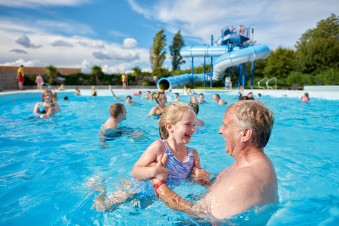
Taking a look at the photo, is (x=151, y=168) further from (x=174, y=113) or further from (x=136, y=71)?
(x=136, y=71)

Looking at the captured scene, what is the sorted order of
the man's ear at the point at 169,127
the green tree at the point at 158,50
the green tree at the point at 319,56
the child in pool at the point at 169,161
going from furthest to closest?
1. the green tree at the point at 158,50
2. the green tree at the point at 319,56
3. the man's ear at the point at 169,127
4. the child in pool at the point at 169,161

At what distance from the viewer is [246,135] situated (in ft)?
4.75

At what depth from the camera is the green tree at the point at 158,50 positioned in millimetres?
37250

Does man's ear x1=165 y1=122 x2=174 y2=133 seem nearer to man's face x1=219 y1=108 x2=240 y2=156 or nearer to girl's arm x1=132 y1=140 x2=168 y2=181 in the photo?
girl's arm x1=132 y1=140 x2=168 y2=181

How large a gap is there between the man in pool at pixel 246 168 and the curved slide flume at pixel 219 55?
64.4 ft

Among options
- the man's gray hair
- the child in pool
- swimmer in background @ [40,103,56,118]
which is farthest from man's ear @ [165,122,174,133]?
swimmer in background @ [40,103,56,118]

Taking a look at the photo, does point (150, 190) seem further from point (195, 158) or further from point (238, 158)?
point (238, 158)

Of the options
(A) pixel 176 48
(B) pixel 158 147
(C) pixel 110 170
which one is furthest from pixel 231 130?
(A) pixel 176 48

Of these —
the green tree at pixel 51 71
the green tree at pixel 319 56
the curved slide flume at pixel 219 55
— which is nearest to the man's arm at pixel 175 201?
the curved slide flume at pixel 219 55

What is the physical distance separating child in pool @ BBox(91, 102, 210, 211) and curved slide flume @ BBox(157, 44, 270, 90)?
19186 millimetres

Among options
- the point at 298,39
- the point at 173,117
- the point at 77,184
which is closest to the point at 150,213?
the point at 173,117

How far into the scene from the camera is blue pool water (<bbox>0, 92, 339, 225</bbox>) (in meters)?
2.16

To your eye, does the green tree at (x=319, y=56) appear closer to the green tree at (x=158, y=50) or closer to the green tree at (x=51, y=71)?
the green tree at (x=158, y=50)

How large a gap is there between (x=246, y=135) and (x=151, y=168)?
2.88ft
